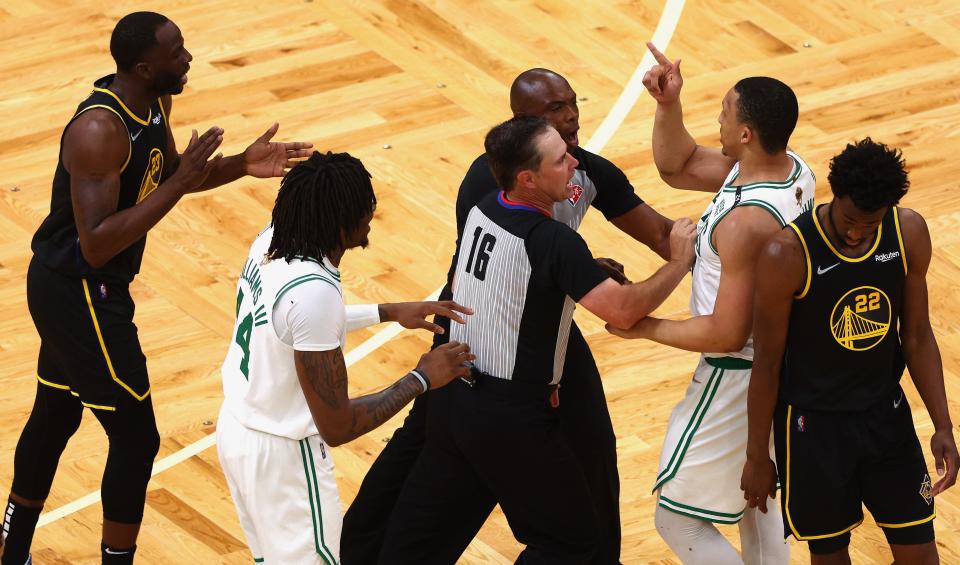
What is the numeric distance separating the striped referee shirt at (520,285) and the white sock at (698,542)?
60 centimetres

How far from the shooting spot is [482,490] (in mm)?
4582

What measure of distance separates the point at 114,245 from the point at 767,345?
1.91 m

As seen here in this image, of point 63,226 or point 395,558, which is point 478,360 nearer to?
point 395,558

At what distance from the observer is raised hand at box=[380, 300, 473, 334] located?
4402 mm

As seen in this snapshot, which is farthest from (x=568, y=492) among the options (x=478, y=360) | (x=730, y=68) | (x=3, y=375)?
(x=730, y=68)

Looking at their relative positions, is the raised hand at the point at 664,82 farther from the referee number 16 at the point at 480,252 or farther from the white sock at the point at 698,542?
the white sock at the point at 698,542

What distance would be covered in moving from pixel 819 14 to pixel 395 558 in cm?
562

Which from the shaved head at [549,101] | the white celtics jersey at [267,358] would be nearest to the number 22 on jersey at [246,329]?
the white celtics jersey at [267,358]

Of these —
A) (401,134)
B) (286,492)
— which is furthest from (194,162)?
(401,134)

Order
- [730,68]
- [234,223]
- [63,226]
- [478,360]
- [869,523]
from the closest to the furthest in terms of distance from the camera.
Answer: [478,360]
[63,226]
[869,523]
[234,223]
[730,68]

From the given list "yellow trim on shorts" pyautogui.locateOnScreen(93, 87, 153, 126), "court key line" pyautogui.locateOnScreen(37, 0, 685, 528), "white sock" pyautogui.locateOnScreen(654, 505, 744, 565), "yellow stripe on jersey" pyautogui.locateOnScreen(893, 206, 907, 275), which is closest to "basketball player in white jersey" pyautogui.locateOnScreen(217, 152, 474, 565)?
"yellow trim on shorts" pyautogui.locateOnScreen(93, 87, 153, 126)

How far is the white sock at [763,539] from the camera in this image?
188 inches

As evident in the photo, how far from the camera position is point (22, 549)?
5.11m

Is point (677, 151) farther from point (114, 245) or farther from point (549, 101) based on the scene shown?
point (114, 245)
